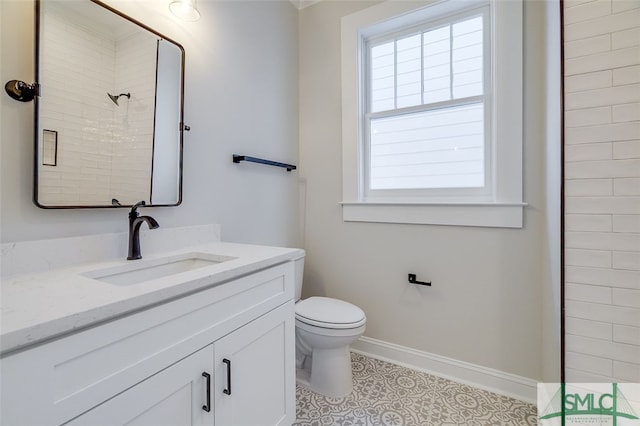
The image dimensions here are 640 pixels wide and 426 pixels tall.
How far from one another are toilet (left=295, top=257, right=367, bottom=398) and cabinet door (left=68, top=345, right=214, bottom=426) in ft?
2.53

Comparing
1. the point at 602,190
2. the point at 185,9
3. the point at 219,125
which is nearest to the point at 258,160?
the point at 219,125

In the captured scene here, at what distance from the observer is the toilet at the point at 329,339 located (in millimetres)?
1552

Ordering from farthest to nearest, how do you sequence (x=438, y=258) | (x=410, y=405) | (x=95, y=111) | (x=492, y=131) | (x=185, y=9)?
(x=438, y=258) < (x=492, y=131) < (x=410, y=405) < (x=185, y=9) < (x=95, y=111)

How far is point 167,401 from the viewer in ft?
2.51

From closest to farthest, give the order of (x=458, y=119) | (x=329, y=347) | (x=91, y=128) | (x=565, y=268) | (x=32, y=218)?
(x=32, y=218) → (x=91, y=128) → (x=565, y=268) → (x=329, y=347) → (x=458, y=119)

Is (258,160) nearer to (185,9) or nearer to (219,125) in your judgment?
(219,125)

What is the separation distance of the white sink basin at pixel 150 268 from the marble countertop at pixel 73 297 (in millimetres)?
19

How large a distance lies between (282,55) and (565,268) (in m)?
2.06

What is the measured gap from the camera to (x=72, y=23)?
101 centimetres

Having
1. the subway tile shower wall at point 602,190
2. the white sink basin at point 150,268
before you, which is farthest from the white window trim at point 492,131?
the white sink basin at point 150,268

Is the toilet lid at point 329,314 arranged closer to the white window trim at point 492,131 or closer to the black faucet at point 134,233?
the white window trim at point 492,131

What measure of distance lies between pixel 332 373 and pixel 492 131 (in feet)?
5.42

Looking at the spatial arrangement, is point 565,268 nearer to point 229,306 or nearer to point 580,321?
point 580,321

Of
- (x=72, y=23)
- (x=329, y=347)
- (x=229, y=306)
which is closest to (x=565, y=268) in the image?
(x=329, y=347)
